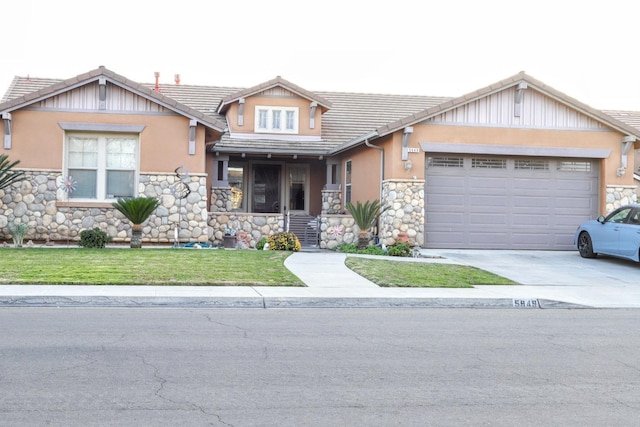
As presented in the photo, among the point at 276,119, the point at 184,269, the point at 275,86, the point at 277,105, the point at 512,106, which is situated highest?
the point at 275,86

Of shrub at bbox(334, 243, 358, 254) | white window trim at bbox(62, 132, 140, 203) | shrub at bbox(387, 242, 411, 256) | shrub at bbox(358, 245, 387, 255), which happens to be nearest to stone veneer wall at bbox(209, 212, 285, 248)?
shrub at bbox(334, 243, 358, 254)

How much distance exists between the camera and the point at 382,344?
8.12 metres

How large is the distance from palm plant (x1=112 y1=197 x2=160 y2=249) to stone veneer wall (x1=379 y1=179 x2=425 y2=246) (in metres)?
6.61

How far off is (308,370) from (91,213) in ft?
46.5

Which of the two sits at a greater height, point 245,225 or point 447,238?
point 245,225

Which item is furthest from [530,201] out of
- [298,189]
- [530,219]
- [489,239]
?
[298,189]

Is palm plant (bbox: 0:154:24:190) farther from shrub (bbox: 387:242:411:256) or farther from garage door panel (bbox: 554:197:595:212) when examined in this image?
garage door panel (bbox: 554:197:595:212)

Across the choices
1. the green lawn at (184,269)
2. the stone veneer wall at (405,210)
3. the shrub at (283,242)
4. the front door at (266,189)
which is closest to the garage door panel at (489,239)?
the stone veneer wall at (405,210)

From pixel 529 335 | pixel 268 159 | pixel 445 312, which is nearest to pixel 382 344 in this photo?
pixel 529 335

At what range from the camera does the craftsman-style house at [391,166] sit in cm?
1916

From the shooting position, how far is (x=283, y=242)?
19.4 m

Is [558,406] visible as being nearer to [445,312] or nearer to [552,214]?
[445,312]

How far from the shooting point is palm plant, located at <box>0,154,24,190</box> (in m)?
18.1

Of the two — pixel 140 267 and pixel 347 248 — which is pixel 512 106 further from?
pixel 140 267
